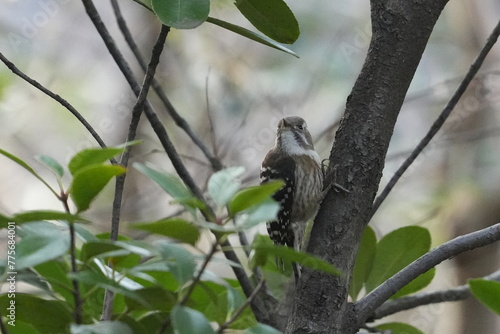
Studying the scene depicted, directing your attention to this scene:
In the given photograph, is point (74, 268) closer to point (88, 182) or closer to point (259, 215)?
point (88, 182)

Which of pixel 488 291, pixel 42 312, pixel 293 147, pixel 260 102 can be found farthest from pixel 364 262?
pixel 260 102

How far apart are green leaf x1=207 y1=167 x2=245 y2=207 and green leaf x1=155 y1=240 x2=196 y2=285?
72 mm

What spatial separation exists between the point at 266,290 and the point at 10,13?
126 inches

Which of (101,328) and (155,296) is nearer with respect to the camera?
(101,328)

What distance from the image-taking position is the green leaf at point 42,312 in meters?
0.78

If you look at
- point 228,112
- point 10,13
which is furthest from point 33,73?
point 228,112

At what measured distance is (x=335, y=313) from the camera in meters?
1.12

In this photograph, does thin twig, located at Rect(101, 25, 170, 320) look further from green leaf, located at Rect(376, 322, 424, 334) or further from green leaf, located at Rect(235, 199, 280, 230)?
green leaf, located at Rect(376, 322, 424, 334)

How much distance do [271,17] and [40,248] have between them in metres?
0.63

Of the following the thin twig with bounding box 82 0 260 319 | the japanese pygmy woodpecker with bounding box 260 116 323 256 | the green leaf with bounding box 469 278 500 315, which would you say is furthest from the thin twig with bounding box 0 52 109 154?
the japanese pygmy woodpecker with bounding box 260 116 323 256

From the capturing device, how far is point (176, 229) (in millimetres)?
672

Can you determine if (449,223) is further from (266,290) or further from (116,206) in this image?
(116,206)

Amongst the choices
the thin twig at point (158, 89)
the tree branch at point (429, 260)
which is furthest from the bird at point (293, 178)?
the tree branch at point (429, 260)

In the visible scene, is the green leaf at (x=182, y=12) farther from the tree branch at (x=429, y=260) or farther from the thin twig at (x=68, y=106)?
the tree branch at (x=429, y=260)
